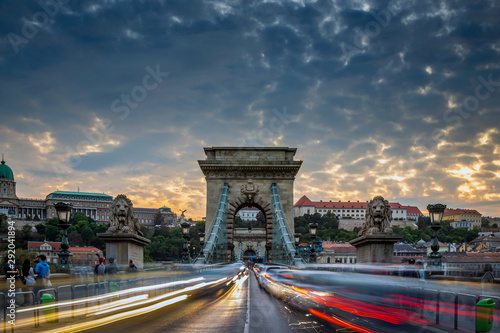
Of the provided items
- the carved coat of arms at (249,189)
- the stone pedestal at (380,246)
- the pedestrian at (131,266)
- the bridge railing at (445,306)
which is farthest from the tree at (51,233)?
the bridge railing at (445,306)

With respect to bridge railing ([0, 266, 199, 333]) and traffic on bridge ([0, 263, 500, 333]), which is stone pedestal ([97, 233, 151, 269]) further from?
traffic on bridge ([0, 263, 500, 333])

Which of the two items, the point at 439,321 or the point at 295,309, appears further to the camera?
the point at 295,309

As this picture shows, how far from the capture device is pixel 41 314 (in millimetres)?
9961

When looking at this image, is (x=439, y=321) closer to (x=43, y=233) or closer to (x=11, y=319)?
(x=11, y=319)

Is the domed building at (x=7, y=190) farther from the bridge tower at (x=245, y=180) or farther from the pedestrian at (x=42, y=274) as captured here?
the pedestrian at (x=42, y=274)

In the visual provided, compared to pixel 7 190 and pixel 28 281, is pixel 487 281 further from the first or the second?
→ pixel 7 190

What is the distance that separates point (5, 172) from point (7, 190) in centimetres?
1725

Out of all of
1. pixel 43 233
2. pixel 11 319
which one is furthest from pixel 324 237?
pixel 11 319

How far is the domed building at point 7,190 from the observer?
171 m

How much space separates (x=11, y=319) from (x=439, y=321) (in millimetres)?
7740

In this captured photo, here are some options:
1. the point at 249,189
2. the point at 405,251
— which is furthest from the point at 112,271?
the point at 405,251

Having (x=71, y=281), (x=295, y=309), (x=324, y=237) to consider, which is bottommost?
(x=324, y=237)

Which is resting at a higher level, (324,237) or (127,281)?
(127,281)

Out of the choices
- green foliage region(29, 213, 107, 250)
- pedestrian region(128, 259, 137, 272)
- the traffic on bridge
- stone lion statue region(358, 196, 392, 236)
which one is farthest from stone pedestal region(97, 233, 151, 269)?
green foliage region(29, 213, 107, 250)
